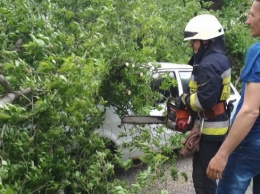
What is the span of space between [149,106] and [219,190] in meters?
1.27

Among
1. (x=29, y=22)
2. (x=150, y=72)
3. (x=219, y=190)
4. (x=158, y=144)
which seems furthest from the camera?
(x=150, y=72)

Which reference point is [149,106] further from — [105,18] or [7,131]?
[7,131]

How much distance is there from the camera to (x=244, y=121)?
289 centimetres

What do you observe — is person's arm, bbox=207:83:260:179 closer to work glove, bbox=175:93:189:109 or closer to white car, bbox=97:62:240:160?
work glove, bbox=175:93:189:109

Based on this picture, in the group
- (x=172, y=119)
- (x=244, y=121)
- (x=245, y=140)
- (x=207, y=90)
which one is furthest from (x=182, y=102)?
(x=244, y=121)

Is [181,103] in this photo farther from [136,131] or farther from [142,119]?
[136,131]

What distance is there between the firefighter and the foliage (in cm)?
37

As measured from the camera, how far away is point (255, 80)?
9.37 feet

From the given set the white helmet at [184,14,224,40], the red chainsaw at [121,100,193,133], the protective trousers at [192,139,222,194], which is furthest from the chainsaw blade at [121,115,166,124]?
the white helmet at [184,14,224,40]

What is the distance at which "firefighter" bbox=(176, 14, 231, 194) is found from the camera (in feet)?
12.2

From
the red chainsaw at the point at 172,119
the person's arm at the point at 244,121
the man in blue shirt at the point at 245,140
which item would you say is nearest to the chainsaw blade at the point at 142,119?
the red chainsaw at the point at 172,119

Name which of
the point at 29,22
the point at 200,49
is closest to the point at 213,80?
the point at 200,49

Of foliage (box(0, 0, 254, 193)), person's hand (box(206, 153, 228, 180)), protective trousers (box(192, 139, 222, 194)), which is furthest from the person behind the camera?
protective trousers (box(192, 139, 222, 194))

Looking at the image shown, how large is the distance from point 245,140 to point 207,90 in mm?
667
